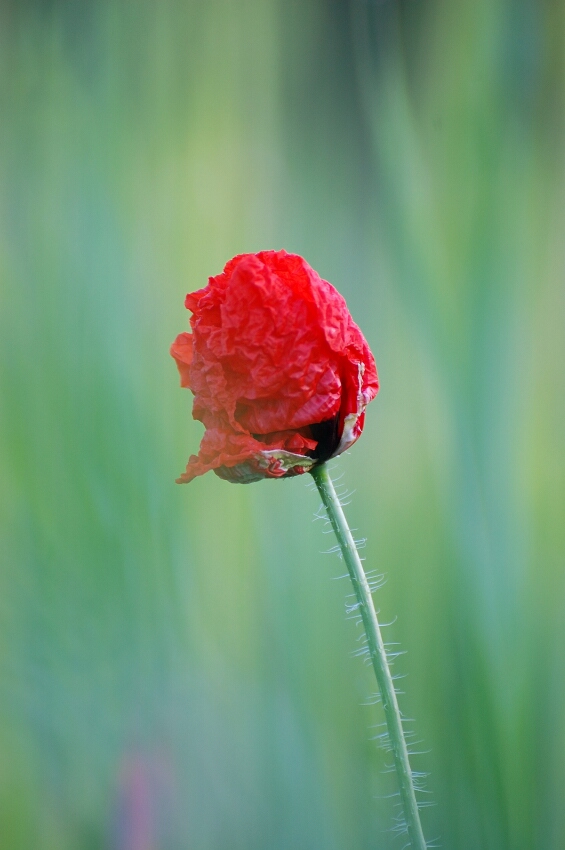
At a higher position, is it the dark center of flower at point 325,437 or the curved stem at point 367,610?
the dark center of flower at point 325,437

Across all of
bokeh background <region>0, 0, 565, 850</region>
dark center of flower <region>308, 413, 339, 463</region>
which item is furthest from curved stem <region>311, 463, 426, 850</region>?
bokeh background <region>0, 0, 565, 850</region>

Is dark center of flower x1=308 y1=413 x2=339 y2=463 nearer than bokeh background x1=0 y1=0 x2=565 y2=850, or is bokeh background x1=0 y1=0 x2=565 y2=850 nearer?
dark center of flower x1=308 y1=413 x2=339 y2=463

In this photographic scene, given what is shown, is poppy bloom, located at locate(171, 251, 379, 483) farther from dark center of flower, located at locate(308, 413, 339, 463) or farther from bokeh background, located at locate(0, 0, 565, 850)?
bokeh background, located at locate(0, 0, 565, 850)

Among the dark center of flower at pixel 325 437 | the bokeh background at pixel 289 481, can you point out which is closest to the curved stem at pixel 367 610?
the dark center of flower at pixel 325 437

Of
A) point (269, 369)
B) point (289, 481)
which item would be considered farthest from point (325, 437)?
point (289, 481)

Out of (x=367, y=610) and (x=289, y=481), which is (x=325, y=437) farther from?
(x=289, y=481)

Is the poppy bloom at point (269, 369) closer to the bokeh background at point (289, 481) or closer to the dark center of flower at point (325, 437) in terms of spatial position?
the dark center of flower at point (325, 437)

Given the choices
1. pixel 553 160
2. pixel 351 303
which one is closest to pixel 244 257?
pixel 351 303
